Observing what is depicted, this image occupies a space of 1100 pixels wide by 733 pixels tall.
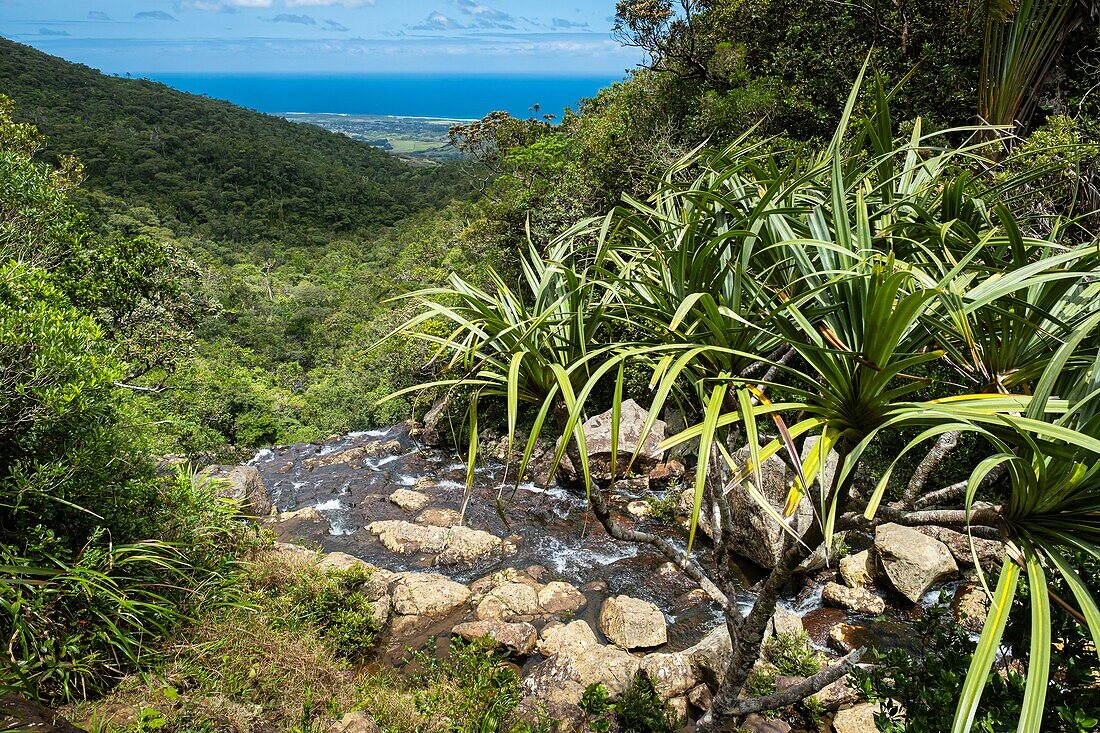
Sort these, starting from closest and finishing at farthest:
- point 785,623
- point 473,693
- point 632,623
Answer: point 473,693 → point 785,623 → point 632,623

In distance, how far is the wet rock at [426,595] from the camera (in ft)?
19.3

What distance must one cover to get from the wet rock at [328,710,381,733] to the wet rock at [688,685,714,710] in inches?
93.1

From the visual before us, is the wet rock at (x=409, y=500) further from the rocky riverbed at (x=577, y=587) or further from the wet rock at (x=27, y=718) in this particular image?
the wet rock at (x=27, y=718)

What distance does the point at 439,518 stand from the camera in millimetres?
8602

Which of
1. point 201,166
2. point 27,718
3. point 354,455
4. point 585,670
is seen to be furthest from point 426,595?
point 201,166

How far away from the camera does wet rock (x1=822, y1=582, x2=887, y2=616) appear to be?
5445 millimetres

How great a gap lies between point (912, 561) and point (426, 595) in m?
4.96

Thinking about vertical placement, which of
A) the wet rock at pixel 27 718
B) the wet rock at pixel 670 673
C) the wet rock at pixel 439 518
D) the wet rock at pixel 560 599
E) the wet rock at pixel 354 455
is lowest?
the wet rock at pixel 354 455

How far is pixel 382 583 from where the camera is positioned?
6289 millimetres

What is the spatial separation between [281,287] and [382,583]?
26.8 m

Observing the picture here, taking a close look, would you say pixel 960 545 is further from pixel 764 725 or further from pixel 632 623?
pixel 764 725

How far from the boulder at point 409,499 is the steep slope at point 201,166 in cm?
3421

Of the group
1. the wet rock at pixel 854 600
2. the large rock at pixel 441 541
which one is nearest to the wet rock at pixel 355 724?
the large rock at pixel 441 541

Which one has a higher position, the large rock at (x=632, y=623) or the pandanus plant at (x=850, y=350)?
the pandanus plant at (x=850, y=350)
